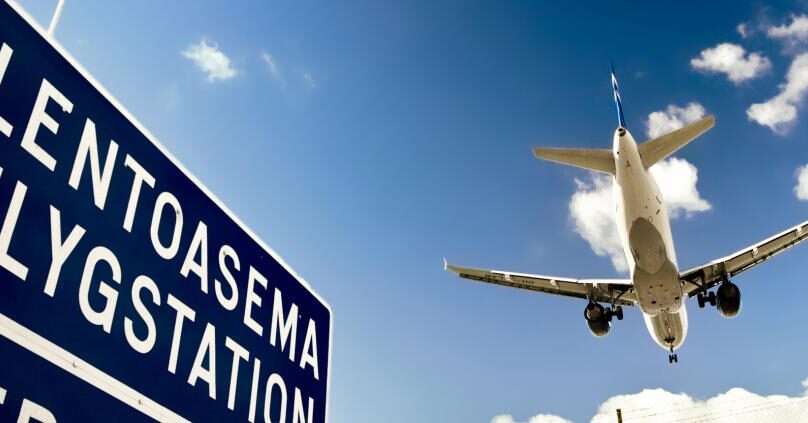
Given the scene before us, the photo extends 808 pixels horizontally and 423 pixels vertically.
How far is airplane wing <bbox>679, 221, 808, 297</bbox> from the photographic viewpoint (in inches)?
1105

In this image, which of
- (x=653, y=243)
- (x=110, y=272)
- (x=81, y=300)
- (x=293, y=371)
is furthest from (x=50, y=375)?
(x=653, y=243)

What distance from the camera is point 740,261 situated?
93.9ft

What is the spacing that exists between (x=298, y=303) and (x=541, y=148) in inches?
Answer: 1029

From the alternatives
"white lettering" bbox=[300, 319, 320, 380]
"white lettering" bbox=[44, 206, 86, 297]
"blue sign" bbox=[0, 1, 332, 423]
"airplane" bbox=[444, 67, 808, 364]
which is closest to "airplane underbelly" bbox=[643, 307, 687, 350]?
"airplane" bbox=[444, 67, 808, 364]

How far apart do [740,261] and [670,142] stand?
6.96 metres

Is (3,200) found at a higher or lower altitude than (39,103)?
lower

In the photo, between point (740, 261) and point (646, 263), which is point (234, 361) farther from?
point (740, 261)

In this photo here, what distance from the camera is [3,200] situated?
1.25 meters

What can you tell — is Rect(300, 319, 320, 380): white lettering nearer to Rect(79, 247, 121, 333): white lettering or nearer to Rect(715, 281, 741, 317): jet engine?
Rect(79, 247, 121, 333): white lettering

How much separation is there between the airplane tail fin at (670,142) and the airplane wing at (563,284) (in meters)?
6.68

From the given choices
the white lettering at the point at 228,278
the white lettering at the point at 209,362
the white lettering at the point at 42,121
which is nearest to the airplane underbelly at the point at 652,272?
the white lettering at the point at 228,278

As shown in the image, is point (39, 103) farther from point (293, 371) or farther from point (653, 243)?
point (653, 243)

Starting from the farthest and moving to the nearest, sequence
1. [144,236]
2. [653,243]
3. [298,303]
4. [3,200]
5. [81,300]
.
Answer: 1. [653,243]
2. [298,303]
3. [144,236]
4. [81,300]
5. [3,200]

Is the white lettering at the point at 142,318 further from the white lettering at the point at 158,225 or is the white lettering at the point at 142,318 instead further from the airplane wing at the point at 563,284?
the airplane wing at the point at 563,284
